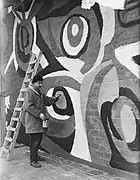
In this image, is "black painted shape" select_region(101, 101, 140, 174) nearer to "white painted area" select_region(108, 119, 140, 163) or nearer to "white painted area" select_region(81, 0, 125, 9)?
"white painted area" select_region(108, 119, 140, 163)

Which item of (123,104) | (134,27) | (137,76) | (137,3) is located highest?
(137,3)

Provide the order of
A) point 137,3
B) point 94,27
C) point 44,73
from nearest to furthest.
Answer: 1. point 137,3
2. point 94,27
3. point 44,73

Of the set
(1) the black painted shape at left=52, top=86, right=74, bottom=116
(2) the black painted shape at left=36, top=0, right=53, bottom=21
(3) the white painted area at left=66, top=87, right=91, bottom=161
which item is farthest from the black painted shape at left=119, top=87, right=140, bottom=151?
(2) the black painted shape at left=36, top=0, right=53, bottom=21

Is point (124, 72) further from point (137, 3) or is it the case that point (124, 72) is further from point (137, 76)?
point (137, 3)

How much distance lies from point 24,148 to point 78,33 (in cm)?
322

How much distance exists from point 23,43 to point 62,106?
95.7 inches

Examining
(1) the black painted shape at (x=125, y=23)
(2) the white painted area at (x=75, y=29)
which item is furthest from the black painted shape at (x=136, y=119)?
(2) the white painted area at (x=75, y=29)

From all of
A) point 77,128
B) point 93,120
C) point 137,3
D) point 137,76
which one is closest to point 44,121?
point 77,128

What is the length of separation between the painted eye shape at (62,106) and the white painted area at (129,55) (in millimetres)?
1549

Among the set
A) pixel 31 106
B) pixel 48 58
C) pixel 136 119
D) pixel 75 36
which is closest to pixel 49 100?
pixel 31 106

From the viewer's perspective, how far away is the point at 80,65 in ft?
16.2

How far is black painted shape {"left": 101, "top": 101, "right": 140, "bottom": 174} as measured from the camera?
3915mm

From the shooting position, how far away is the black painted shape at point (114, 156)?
3.91m

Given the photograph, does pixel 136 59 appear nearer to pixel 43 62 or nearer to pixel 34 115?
pixel 34 115
